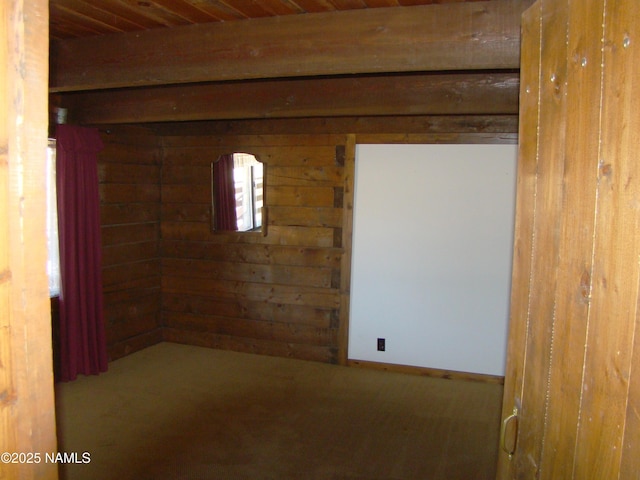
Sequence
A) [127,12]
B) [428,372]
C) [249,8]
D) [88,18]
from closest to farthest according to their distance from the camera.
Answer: [249,8] < [127,12] < [88,18] < [428,372]

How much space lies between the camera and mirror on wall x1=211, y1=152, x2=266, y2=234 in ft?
16.4

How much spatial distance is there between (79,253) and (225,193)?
1435mm

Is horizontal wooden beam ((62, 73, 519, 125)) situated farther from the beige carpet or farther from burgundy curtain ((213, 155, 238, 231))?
the beige carpet

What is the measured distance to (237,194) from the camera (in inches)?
201

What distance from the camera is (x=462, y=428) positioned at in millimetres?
3656

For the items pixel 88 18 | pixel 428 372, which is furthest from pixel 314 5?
pixel 428 372

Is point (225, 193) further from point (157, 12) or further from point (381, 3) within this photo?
point (381, 3)

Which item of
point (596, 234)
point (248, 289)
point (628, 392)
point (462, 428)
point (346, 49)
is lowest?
point (462, 428)

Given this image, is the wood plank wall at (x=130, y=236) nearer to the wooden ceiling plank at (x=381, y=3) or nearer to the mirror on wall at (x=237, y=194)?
the mirror on wall at (x=237, y=194)

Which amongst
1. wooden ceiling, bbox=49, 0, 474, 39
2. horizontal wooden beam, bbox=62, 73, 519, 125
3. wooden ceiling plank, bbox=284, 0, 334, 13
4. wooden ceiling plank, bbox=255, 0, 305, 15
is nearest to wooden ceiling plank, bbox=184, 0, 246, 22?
wooden ceiling, bbox=49, 0, 474, 39

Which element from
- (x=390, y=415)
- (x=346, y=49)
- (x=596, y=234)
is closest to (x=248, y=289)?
(x=390, y=415)

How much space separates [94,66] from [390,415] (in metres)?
2.88

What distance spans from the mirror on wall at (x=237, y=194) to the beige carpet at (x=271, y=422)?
1259 millimetres

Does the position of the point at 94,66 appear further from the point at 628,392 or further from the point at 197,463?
the point at 628,392
